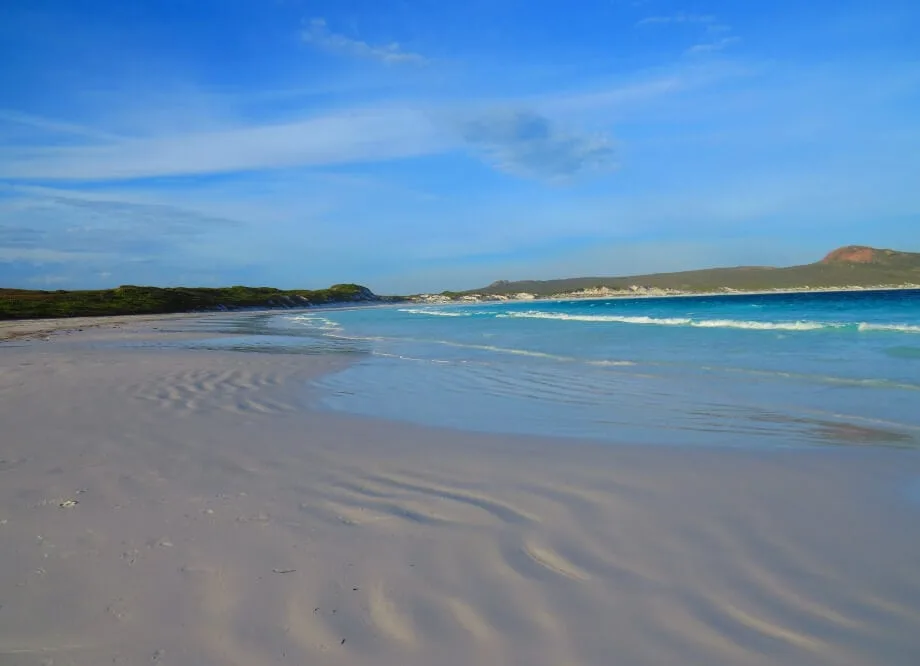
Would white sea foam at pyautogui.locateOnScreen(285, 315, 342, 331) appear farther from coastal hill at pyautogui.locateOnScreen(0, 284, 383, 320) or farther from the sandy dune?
the sandy dune

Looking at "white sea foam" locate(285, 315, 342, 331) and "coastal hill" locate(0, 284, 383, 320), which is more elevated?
"coastal hill" locate(0, 284, 383, 320)

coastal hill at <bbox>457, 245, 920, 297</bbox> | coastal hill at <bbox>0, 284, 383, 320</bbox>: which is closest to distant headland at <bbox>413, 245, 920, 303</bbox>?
→ coastal hill at <bbox>457, 245, 920, 297</bbox>

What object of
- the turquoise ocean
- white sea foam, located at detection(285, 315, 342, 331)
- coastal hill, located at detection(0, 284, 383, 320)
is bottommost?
the turquoise ocean

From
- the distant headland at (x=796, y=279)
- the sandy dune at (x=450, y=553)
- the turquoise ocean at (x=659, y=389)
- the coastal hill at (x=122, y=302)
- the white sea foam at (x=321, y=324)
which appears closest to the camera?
the sandy dune at (x=450, y=553)

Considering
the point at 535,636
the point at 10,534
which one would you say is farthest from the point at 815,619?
the point at 10,534

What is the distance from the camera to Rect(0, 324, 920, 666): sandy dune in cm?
250

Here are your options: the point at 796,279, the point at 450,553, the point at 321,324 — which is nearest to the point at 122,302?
the point at 321,324

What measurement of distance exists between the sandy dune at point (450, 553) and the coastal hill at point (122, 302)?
4423 cm

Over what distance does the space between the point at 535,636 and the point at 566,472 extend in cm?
254

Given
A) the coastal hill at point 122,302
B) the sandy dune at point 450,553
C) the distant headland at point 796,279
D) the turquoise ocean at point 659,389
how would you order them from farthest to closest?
the distant headland at point 796,279
the coastal hill at point 122,302
the turquoise ocean at point 659,389
the sandy dune at point 450,553

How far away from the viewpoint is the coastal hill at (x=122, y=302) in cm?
4391

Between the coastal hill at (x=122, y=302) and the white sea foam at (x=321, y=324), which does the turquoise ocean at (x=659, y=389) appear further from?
the coastal hill at (x=122, y=302)

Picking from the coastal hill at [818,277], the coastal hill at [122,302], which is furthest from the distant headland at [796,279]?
the coastal hill at [122,302]

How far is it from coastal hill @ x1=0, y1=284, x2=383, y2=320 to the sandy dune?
44.2 meters
